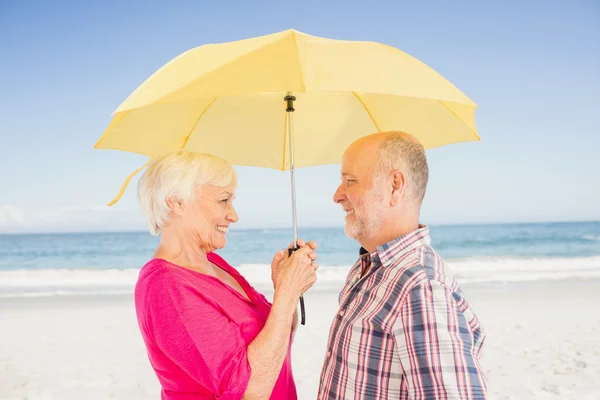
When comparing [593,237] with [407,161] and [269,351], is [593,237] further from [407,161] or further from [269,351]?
[269,351]

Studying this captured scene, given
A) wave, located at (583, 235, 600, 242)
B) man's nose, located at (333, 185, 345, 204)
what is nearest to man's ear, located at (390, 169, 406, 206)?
man's nose, located at (333, 185, 345, 204)

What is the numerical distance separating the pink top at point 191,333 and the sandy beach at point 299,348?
3500 mm

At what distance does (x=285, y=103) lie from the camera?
10.4 ft

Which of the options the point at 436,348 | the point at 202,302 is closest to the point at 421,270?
the point at 436,348

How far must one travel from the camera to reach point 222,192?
7.91ft

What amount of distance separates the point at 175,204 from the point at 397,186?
39.1 inches

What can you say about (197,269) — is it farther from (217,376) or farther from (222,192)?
(217,376)

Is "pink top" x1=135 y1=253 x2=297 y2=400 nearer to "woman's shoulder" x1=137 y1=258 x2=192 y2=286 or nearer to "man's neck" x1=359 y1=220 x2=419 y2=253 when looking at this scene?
"woman's shoulder" x1=137 y1=258 x2=192 y2=286

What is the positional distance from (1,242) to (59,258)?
32.1 ft

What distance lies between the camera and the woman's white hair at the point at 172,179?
2299 mm

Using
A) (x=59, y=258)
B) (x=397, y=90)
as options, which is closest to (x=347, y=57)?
(x=397, y=90)

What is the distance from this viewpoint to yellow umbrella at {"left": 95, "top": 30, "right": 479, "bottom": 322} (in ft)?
6.21

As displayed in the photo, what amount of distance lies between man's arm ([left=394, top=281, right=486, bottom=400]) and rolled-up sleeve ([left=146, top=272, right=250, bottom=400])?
703 mm

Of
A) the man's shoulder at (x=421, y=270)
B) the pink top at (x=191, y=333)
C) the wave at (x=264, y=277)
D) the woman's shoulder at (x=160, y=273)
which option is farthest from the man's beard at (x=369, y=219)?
the wave at (x=264, y=277)
